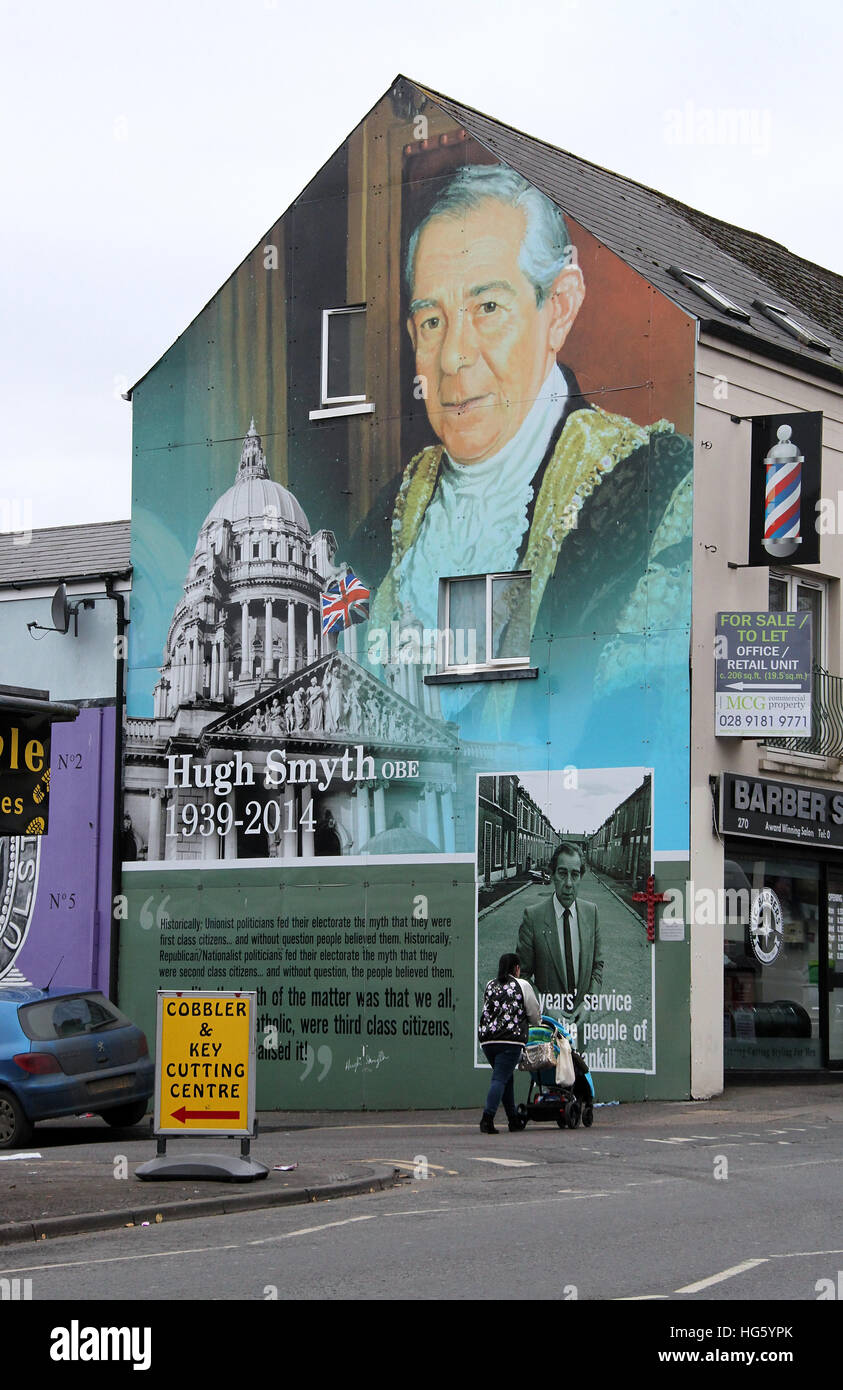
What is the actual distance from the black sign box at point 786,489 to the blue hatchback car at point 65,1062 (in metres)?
8.73

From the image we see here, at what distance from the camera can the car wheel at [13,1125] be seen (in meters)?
18.3

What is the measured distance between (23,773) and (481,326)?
1222 cm

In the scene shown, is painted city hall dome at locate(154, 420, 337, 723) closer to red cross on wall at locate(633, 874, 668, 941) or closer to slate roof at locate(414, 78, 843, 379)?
slate roof at locate(414, 78, 843, 379)

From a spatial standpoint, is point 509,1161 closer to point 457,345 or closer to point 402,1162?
point 402,1162

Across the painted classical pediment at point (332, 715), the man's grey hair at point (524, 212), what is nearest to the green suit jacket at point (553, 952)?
the painted classical pediment at point (332, 715)

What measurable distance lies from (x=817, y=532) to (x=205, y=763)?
840cm

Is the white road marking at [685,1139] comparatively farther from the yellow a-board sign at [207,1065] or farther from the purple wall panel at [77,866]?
the purple wall panel at [77,866]

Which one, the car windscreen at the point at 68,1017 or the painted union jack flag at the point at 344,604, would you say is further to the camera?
the painted union jack flag at the point at 344,604

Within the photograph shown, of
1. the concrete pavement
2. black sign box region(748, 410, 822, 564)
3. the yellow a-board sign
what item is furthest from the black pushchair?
black sign box region(748, 410, 822, 564)

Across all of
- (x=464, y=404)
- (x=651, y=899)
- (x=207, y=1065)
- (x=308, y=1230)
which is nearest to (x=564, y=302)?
(x=464, y=404)

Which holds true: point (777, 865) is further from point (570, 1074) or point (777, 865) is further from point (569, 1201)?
point (569, 1201)

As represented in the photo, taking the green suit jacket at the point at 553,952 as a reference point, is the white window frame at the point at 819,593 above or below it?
above
